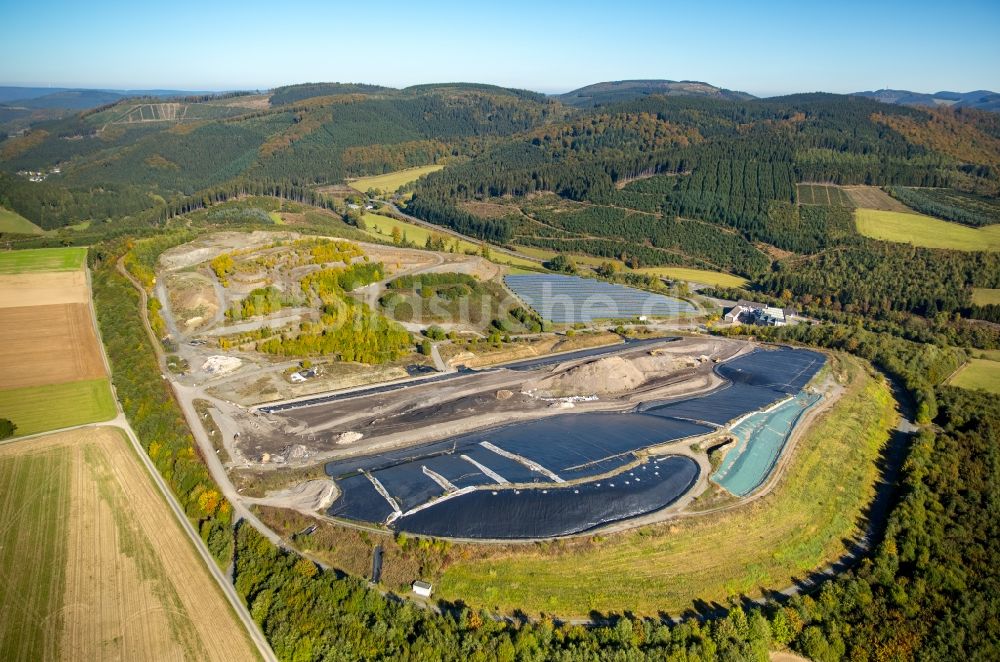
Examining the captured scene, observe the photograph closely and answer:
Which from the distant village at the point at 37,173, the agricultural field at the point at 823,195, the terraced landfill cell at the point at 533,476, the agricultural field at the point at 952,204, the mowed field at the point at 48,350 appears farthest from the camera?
the distant village at the point at 37,173

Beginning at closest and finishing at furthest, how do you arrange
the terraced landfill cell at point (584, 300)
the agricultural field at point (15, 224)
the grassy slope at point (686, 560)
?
the grassy slope at point (686, 560) → the terraced landfill cell at point (584, 300) → the agricultural field at point (15, 224)

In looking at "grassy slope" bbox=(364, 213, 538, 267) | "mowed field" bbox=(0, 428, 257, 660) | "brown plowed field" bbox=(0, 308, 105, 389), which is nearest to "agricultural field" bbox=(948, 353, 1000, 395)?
"grassy slope" bbox=(364, 213, 538, 267)

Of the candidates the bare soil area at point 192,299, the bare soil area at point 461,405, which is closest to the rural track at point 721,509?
the bare soil area at point 461,405

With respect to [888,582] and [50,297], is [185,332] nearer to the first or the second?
[50,297]

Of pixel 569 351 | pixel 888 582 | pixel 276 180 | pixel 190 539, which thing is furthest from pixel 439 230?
pixel 888 582

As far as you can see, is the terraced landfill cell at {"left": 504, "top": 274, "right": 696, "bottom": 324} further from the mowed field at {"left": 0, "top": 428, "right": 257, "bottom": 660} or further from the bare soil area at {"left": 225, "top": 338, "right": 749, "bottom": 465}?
the mowed field at {"left": 0, "top": 428, "right": 257, "bottom": 660}

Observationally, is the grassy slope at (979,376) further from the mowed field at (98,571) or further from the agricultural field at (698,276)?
the mowed field at (98,571)

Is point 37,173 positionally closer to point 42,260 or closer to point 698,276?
point 42,260

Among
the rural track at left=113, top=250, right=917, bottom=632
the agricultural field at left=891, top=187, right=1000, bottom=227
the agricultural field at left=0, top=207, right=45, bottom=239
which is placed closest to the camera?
the rural track at left=113, top=250, right=917, bottom=632
